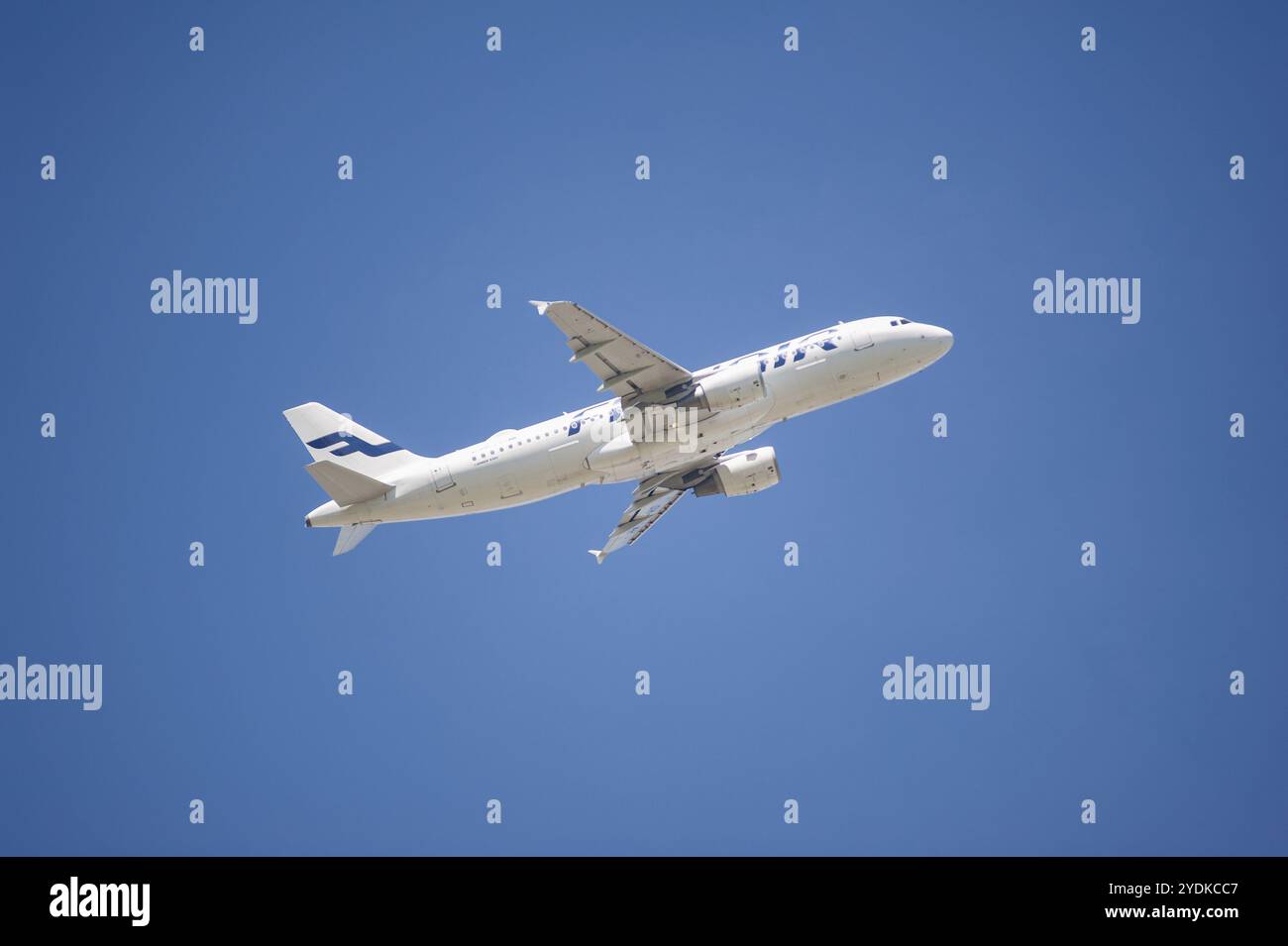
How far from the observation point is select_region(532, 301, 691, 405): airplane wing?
50.7 meters

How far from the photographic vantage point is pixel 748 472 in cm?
5828

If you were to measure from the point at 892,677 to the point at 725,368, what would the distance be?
22.3 meters

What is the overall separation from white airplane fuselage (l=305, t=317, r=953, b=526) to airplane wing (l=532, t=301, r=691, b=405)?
128 cm

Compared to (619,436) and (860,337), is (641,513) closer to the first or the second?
(619,436)

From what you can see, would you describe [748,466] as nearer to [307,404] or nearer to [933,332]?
[933,332]

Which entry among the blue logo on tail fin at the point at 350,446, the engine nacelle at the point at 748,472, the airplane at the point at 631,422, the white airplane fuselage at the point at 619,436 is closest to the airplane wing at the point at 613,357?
the airplane at the point at 631,422

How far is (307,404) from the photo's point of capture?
5797cm

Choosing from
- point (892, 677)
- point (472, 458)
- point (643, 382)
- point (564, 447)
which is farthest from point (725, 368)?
point (892, 677)

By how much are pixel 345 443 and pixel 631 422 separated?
13.0 meters

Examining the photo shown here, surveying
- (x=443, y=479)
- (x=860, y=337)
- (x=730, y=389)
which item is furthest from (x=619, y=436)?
(x=860, y=337)

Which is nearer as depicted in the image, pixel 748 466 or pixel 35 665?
pixel 748 466

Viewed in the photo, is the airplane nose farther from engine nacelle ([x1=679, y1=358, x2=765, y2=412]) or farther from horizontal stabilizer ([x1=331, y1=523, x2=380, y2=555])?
horizontal stabilizer ([x1=331, y1=523, x2=380, y2=555])

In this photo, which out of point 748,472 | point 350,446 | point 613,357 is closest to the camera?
point 613,357
